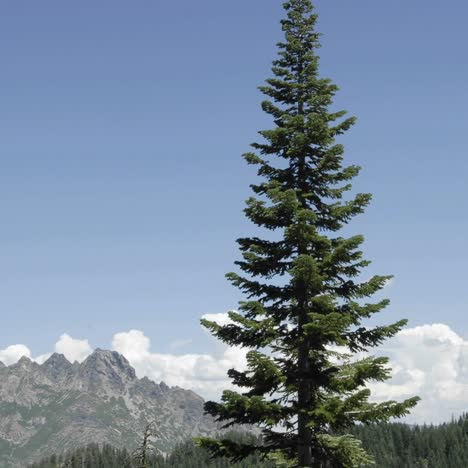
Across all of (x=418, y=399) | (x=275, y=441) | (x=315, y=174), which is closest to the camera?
(x=418, y=399)

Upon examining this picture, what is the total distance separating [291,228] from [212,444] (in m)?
7.49

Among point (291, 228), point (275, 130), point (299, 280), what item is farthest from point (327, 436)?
point (275, 130)

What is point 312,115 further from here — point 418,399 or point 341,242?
point 418,399

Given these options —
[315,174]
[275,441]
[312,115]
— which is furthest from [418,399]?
[312,115]

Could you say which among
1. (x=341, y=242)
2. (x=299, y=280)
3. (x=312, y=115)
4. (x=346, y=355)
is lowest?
(x=346, y=355)

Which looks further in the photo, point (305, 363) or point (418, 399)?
point (305, 363)

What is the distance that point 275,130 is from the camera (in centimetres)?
2302

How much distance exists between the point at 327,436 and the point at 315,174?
8900 millimetres

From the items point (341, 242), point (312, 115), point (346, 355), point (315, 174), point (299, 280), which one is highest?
point (312, 115)

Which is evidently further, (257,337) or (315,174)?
(315,174)

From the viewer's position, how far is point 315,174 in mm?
23406

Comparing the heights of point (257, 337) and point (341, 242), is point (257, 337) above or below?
below

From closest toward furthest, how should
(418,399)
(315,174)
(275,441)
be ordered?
1. (418,399)
2. (275,441)
3. (315,174)

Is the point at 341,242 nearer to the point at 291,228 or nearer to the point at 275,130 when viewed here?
the point at 291,228
